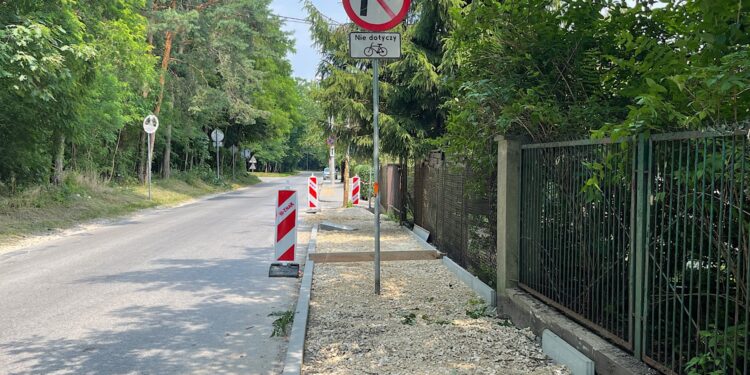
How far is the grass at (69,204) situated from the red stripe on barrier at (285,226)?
7.20 meters

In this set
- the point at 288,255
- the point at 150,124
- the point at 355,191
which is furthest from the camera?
the point at 355,191

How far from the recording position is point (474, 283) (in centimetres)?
704

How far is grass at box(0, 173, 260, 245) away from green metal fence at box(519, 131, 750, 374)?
11292 mm

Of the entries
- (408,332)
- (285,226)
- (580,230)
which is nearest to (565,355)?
(580,230)

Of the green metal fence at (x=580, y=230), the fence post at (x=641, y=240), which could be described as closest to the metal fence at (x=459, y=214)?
the green metal fence at (x=580, y=230)

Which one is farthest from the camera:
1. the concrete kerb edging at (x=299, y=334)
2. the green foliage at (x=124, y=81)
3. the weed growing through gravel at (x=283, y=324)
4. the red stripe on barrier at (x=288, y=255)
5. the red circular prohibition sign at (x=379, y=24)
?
→ the green foliage at (x=124, y=81)

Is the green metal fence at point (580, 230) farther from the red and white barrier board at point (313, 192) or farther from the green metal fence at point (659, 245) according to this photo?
the red and white barrier board at point (313, 192)

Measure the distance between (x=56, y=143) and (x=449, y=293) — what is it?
54.7 feet

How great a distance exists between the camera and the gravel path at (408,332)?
14.4 ft

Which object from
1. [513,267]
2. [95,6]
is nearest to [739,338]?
[513,267]

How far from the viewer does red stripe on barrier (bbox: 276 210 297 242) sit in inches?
297

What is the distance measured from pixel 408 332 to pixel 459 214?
3520 mm

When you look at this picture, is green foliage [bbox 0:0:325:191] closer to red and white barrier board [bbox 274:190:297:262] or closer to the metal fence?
the metal fence

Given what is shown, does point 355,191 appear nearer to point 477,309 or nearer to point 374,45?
point 374,45
